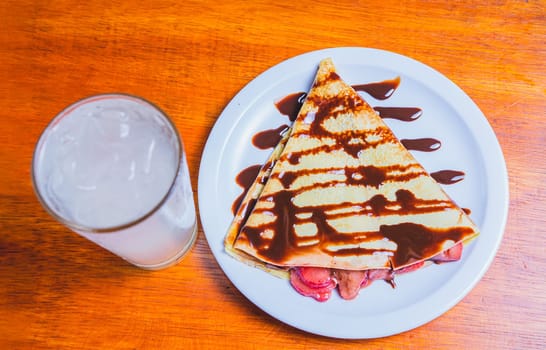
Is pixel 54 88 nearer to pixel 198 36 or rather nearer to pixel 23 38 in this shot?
pixel 23 38

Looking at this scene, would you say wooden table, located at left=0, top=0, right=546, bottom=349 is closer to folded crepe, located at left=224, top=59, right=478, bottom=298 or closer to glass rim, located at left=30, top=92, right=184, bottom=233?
folded crepe, located at left=224, top=59, right=478, bottom=298

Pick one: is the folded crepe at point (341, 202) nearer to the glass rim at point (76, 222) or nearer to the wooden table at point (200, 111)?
the wooden table at point (200, 111)

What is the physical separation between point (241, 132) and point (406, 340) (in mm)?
610

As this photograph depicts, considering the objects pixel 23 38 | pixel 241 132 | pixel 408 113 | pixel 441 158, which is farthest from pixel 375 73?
pixel 23 38

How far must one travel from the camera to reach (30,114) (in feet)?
4.52

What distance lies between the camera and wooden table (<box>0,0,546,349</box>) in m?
1.17

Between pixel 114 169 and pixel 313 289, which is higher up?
pixel 114 169

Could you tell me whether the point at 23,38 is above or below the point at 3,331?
above

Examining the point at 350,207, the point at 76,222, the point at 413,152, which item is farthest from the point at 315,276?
the point at 76,222

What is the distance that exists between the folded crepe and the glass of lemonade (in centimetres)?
23

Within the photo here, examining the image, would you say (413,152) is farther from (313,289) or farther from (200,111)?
(200,111)

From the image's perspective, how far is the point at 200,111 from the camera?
4.52 feet

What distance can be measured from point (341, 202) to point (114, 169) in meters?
0.51

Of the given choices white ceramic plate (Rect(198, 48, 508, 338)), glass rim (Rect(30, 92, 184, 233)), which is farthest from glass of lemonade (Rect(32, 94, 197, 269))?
white ceramic plate (Rect(198, 48, 508, 338))
